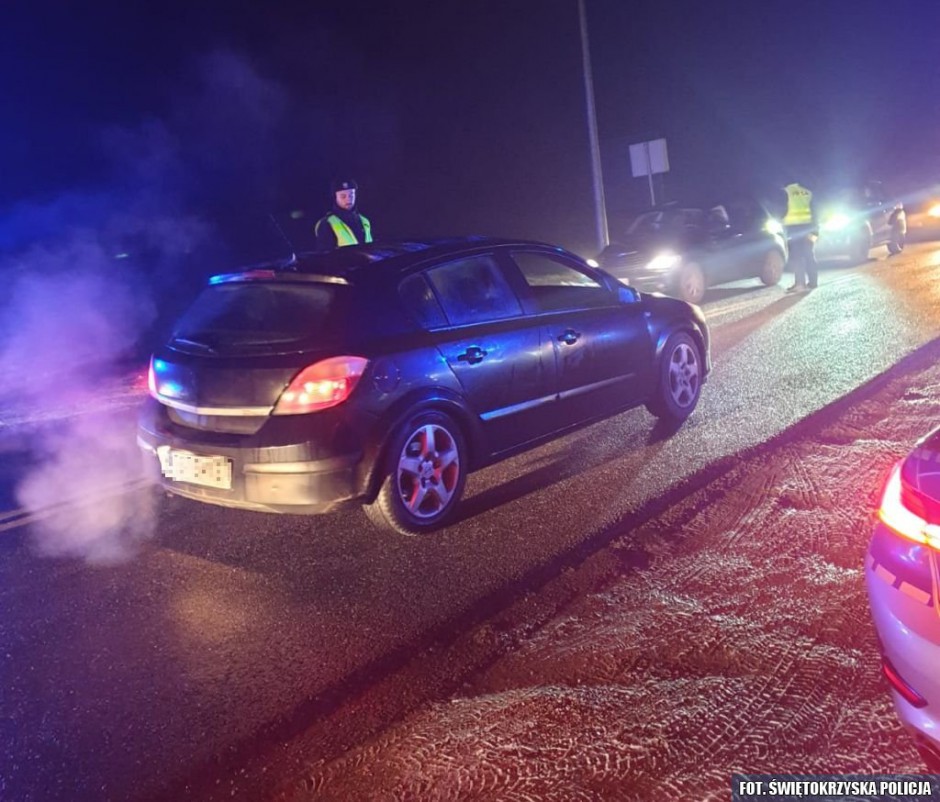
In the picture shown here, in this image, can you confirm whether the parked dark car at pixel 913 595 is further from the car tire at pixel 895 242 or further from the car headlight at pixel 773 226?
the car tire at pixel 895 242

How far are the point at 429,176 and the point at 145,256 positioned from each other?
8.48 metres

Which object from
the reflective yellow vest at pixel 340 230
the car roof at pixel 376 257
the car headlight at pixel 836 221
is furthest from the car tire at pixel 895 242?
the car roof at pixel 376 257

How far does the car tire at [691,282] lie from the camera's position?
12.5 meters

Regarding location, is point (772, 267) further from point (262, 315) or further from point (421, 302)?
point (262, 315)

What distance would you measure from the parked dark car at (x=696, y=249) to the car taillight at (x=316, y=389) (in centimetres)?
929

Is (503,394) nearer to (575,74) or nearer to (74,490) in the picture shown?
(74,490)

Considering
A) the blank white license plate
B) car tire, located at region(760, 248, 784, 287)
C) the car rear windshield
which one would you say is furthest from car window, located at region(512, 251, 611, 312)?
car tire, located at region(760, 248, 784, 287)

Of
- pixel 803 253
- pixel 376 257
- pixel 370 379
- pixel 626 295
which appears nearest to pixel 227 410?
pixel 370 379

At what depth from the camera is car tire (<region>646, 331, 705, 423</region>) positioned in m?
5.89

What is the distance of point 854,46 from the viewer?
34906 mm

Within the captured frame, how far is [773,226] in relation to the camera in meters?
14.0

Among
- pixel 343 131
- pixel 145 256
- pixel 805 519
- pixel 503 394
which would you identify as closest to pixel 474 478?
pixel 503 394

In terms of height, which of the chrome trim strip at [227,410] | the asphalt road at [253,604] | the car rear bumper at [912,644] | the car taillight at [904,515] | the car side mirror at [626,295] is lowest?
the asphalt road at [253,604]

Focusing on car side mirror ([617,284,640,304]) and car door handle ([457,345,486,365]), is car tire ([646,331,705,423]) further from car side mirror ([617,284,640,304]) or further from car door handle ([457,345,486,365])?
car door handle ([457,345,486,365])
